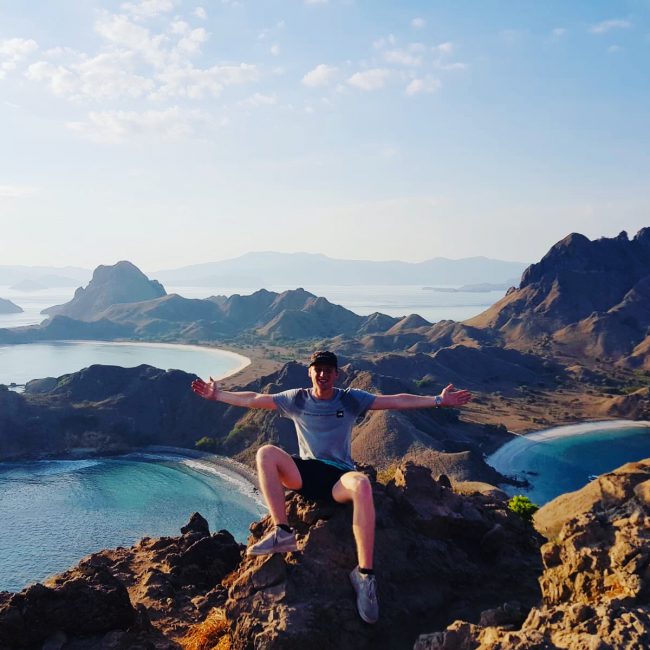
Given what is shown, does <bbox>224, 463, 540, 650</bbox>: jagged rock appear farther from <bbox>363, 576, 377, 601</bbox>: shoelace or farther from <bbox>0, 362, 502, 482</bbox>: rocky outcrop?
<bbox>0, 362, 502, 482</bbox>: rocky outcrop

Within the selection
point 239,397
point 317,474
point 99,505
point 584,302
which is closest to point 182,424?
point 99,505

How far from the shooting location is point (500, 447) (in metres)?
64.4

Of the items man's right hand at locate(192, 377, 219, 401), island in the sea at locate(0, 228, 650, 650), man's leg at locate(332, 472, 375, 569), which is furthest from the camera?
man's right hand at locate(192, 377, 219, 401)

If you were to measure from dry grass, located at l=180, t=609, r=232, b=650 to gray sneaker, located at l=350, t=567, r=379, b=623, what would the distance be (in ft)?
5.77

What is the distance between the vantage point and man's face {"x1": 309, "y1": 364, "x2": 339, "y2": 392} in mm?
7492

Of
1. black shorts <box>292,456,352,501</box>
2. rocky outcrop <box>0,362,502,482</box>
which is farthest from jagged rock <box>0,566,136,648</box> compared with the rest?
rocky outcrop <box>0,362,502,482</box>

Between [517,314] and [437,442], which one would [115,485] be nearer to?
[437,442]

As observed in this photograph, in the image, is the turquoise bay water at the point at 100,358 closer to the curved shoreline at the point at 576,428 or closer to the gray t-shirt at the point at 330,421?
the curved shoreline at the point at 576,428

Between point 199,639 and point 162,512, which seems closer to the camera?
point 199,639

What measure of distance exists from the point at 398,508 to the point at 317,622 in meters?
3.03

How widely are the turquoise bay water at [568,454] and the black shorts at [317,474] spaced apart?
47.8m

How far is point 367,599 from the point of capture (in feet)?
22.6

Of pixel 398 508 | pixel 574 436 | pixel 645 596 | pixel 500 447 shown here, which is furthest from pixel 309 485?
pixel 574 436

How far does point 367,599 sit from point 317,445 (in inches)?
75.8
